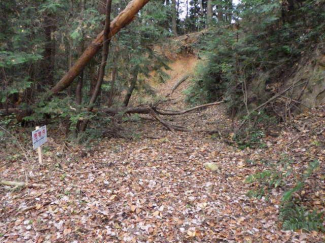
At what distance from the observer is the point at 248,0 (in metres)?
8.22

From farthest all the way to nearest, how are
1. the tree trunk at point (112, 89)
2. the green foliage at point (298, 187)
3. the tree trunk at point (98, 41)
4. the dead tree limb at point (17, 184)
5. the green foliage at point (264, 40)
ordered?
the tree trunk at point (112, 89), the green foliage at point (264, 40), the tree trunk at point (98, 41), the dead tree limb at point (17, 184), the green foliage at point (298, 187)

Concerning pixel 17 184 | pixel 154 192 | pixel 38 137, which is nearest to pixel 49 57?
pixel 38 137

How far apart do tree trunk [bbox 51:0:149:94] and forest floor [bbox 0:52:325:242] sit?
1789mm

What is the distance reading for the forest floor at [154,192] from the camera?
13.1 feet

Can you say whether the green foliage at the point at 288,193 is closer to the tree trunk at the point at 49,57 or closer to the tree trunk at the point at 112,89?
the tree trunk at the point at 112,89

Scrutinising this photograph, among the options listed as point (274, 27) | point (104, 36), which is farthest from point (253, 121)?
point (104, 36)

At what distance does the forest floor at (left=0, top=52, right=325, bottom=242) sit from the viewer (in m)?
3.99

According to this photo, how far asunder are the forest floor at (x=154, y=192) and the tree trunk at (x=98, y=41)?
1.79 m

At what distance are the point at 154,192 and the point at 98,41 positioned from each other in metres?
4.77

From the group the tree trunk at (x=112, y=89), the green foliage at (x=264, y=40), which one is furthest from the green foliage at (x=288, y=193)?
the tree trunk at (x=112, y=89)

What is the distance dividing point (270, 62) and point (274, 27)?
1254mm

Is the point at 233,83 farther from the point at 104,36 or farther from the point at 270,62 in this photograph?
the point at 104,36

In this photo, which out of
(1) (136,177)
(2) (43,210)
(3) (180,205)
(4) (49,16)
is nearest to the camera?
(2) (43,210)

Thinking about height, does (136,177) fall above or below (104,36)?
below
